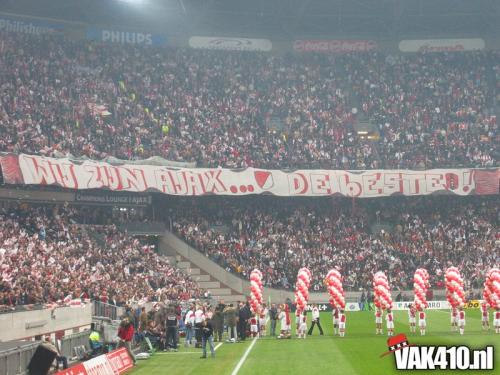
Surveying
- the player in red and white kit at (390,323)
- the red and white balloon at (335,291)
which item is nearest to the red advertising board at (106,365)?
the player in red and white kit at (390,323)

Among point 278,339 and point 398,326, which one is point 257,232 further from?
point 278,339

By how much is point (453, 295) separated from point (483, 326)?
3.59 meters

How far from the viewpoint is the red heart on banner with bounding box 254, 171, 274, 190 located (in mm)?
63438

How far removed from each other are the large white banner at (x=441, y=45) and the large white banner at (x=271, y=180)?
19562 mm

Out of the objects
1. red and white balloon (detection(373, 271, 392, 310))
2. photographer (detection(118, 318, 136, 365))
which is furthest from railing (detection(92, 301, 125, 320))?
photographer (detection(118, 318, 136, 365))

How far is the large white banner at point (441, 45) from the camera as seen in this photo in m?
80.9

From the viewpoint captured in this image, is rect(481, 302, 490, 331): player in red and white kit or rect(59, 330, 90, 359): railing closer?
rect(59, 330, 90, 359): railing

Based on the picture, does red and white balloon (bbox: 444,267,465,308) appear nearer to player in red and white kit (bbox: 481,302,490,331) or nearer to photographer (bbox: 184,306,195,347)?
player in red and white kit (bbox: 481,302,490,331)

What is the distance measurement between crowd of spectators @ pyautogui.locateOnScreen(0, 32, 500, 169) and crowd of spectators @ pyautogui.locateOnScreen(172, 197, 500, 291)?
139 inches

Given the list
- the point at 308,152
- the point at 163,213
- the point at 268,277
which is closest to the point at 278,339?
the point at 268,277

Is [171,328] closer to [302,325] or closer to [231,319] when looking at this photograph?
[231,319]

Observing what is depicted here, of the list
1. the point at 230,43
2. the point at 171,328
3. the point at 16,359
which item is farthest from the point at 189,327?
the point at 230,43

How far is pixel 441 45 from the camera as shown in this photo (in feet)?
266

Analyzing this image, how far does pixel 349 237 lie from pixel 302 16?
81.1ft
